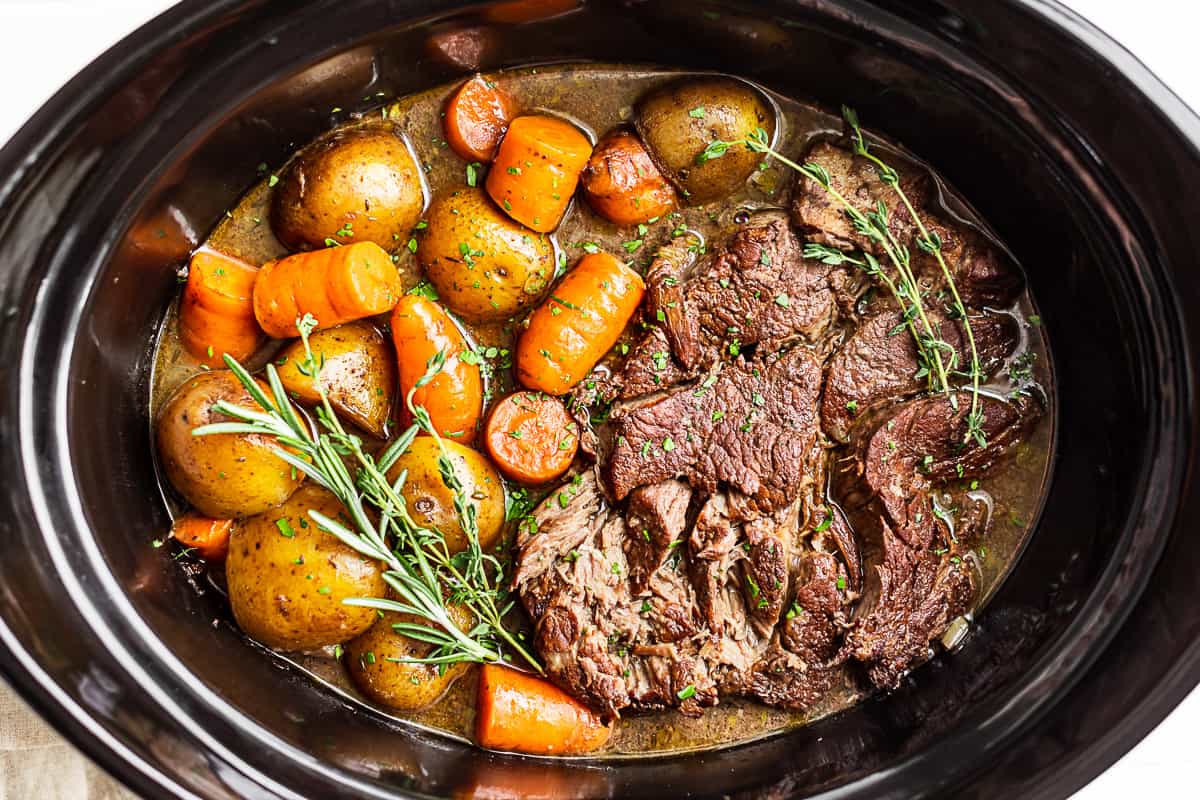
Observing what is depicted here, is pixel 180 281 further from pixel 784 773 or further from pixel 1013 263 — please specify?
pixel 1013 263

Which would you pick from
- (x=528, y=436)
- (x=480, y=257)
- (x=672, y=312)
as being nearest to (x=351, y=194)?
(x=480, y=257)

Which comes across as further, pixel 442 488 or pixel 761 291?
pixel 761 291

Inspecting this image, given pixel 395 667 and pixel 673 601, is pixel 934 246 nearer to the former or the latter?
pixel 673 601

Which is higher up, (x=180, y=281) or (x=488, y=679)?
(x=180, y=281)

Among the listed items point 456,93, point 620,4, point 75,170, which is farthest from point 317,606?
point 620,4

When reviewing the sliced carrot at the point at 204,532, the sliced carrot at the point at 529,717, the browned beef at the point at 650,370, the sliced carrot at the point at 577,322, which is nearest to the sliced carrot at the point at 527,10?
the sliced carrot at the point at 577,322
